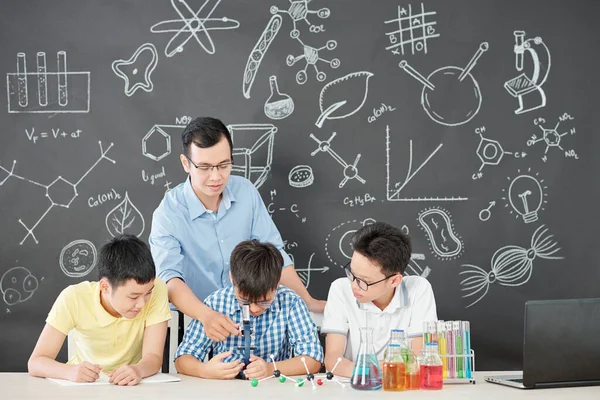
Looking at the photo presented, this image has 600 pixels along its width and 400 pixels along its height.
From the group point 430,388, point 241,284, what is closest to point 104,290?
point 241,284

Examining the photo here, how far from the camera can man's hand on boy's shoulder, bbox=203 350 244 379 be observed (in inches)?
108

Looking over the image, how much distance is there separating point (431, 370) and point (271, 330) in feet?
2.47

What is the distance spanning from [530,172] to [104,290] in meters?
2.33

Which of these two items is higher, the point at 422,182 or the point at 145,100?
the point at 145,100

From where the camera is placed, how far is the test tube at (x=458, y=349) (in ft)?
8.57

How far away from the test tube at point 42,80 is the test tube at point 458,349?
2567 mm

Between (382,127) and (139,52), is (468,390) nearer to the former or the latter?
(382,127)

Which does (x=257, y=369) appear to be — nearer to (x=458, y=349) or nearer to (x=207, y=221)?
(x=458, y=349)

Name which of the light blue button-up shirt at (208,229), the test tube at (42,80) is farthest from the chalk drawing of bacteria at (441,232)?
the test tube at (42,80)

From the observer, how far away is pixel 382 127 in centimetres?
399

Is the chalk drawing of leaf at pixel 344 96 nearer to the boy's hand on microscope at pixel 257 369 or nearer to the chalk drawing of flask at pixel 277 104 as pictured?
the chalk drawing of flask at pixel 277 104

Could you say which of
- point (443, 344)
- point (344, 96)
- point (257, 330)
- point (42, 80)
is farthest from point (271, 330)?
point (42, 80)

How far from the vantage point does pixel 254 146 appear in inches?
158

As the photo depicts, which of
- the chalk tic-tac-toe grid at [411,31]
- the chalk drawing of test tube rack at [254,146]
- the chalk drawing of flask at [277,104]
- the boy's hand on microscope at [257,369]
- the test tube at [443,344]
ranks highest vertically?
the chalk tic-tac-toe grid at [411,31]
